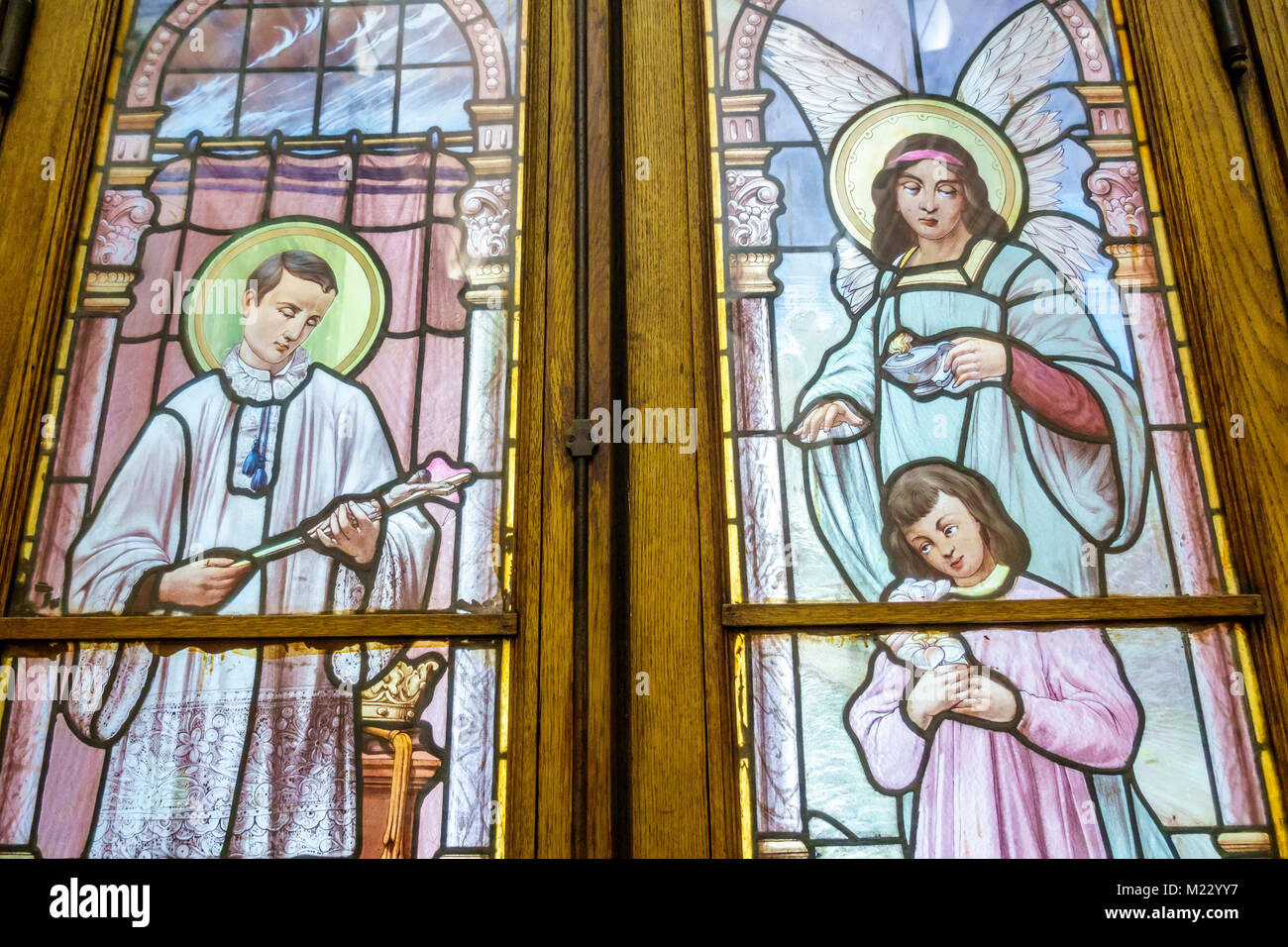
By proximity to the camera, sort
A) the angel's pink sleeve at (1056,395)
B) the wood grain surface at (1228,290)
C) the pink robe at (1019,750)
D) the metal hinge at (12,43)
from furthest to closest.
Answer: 1. the metal hinge at (12,43)
2. the angel's pink sleeve at (1056,395)
3. the wood grain surface at (1228,290)
4. the pink robe at (1019,750)

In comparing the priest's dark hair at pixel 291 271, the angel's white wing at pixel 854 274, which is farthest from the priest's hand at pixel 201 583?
the angel's white wing at pixel 854 274

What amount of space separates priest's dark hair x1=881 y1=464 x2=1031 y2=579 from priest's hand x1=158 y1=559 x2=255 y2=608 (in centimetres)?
119

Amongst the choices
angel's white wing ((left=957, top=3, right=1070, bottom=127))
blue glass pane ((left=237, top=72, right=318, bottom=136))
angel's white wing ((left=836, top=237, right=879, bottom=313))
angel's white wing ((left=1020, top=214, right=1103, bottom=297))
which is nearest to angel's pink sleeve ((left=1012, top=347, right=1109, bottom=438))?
angel's white wing ((left=1020, top=214, right=1103, bottom=297))

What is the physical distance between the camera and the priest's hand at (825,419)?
1990 millimetres

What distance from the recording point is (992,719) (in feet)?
5.88

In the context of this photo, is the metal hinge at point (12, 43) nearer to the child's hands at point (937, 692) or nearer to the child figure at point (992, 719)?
the child figure at point (992, 719)

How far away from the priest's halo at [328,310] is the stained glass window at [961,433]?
28.2 inches

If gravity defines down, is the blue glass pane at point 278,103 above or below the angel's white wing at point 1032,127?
above

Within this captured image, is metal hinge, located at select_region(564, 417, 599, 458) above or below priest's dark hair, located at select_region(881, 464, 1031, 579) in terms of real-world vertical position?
above

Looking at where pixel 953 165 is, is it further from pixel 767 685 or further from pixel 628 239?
pixel 767 685

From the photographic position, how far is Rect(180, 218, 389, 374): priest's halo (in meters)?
2.07

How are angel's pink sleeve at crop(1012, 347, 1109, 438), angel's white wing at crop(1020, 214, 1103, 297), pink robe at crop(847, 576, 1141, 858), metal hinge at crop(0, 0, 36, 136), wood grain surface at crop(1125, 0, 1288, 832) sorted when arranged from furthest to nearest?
metal hinge at crop(0, 0, 36, 136) → angel's white wing at crop(1020, 214, 1103, 297) → angel's pink sleeve at crop(1012, 347, 1109, 438) → wood grain surface at crop(1125, 0, 1288, 832) → pink robe at crop(847, 576, 1141, 858)

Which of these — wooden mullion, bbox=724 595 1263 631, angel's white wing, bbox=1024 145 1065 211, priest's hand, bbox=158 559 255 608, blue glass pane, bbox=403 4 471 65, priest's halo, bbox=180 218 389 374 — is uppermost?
blue glass pane, bbox=403 4 471 65

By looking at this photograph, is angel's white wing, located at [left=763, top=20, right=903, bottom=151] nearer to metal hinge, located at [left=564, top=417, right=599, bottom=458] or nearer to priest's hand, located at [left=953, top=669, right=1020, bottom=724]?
metal hinge, located at [left=564, top=417, right=599, bottom=458]
